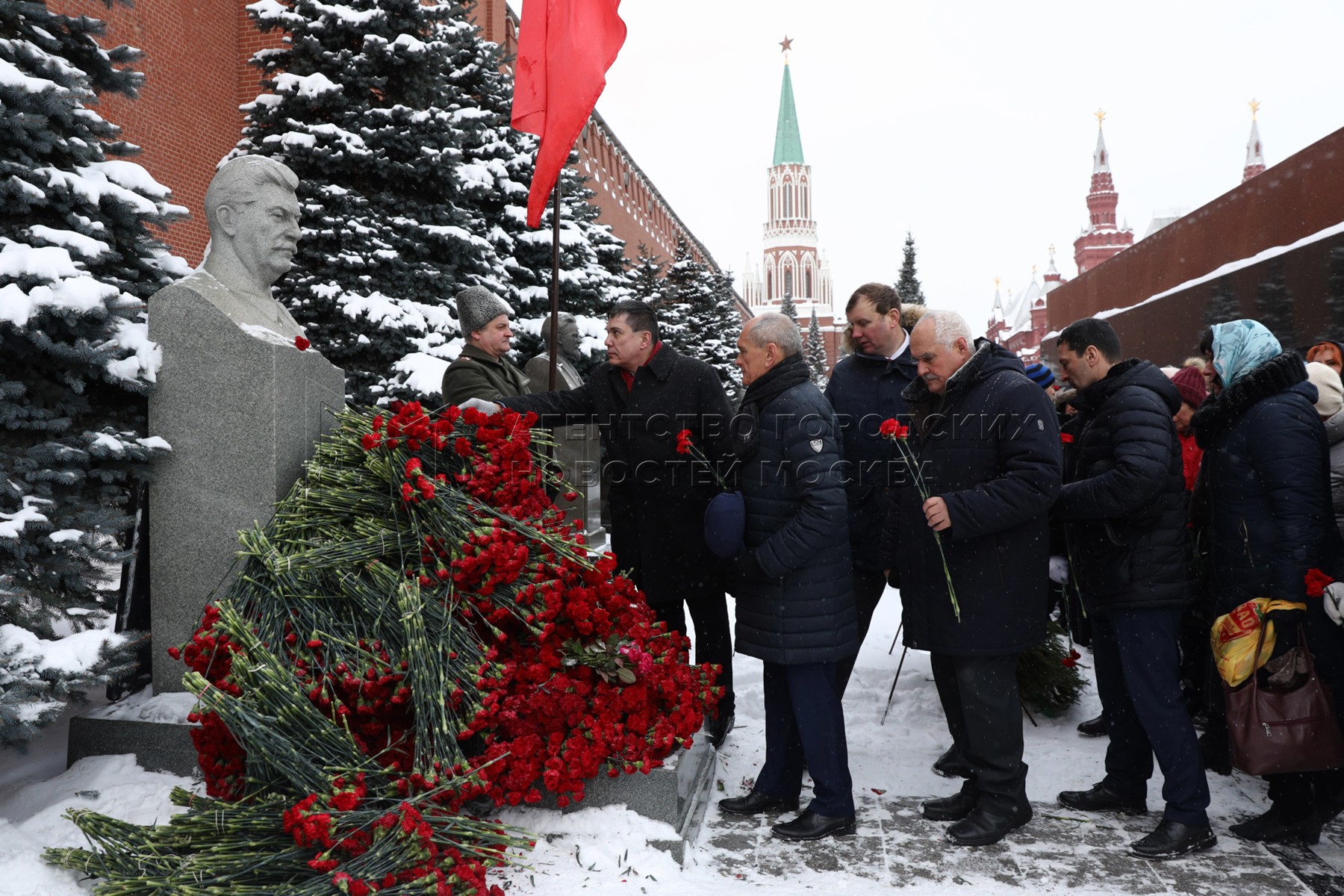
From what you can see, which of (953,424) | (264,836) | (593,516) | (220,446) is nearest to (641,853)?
(264,836)

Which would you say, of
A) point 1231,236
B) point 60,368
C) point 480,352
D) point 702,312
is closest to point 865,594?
point 480,352

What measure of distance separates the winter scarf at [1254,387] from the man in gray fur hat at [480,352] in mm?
3065

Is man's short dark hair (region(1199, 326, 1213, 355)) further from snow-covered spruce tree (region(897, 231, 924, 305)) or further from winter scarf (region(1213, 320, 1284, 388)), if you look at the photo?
snow-covered spruce tree (region(897, 231, 924, 305))

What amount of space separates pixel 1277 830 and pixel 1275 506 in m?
1.23

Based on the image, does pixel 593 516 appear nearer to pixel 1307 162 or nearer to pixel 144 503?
pixel 144 503

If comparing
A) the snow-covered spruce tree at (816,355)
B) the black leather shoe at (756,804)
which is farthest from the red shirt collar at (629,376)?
the snow-covered spruce tree at (816,355)

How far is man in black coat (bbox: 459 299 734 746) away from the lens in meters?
4.38

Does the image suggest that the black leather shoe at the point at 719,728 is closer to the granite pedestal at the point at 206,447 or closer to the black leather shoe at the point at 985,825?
the black leather shoe at the point at 985,825

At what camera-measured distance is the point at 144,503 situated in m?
3.93

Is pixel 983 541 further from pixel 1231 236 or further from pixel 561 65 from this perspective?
pixel 1231 236

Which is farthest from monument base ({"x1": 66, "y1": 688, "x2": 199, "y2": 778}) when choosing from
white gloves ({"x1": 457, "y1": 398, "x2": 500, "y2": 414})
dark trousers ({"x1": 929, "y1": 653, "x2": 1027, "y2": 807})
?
dark trousers ({"x1": 929, "y1": 653, "x2": 1027, "y2": 807})

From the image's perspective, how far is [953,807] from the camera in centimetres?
385

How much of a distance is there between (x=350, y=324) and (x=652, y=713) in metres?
6.52

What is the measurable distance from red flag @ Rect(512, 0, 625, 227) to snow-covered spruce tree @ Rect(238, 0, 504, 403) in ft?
13.2
